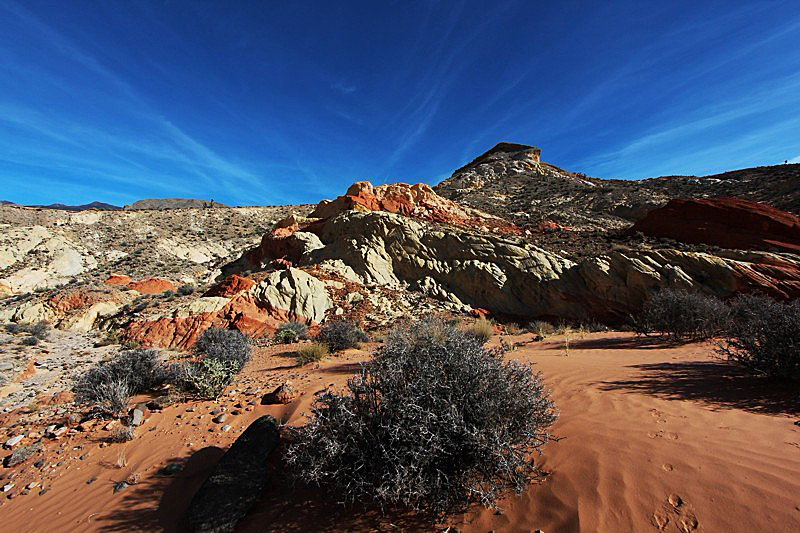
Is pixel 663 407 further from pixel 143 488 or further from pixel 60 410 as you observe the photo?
pixel 60 410

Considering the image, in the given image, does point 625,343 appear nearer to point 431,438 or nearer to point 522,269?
point 431,438

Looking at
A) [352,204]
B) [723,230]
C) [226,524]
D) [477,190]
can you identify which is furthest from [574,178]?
[226,524]

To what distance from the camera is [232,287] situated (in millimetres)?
16359

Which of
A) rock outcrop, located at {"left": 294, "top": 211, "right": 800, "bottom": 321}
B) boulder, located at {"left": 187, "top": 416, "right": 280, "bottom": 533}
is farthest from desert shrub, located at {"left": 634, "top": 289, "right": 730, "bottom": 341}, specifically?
boulder, located at {"left": 187, "top": 416, "right": 280, "bottom": 533}

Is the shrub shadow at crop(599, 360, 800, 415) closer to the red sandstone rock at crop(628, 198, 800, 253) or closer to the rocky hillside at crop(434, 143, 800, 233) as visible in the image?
the red sandstone rock at crop(628, 198, 800, 253)

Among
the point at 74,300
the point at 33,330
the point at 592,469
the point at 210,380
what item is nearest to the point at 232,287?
the point at 33,330

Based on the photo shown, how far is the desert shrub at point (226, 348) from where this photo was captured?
8000 mm

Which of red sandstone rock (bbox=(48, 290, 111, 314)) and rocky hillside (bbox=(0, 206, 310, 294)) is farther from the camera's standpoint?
rocky hillside (bbox=(0, 206, 310, 294))

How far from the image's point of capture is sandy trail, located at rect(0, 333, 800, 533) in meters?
2.29

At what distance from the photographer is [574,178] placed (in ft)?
149

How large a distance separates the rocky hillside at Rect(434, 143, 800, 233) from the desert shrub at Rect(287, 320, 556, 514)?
78.8 feet

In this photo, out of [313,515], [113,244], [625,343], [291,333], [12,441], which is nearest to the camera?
[313,515]

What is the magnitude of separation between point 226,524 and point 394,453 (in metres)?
1.70

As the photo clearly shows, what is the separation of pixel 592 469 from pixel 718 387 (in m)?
3.21
